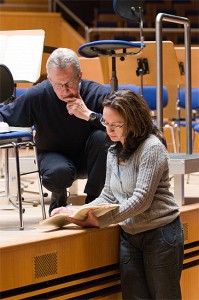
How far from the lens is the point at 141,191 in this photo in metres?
2.55

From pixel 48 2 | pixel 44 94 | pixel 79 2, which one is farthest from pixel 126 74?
pixel 79 2

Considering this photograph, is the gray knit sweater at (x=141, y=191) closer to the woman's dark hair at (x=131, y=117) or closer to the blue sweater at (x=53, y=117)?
the woman's dark hair at (x=131, y=117)

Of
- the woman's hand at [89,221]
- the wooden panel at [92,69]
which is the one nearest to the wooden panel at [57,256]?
the woman's hand at [89,221]

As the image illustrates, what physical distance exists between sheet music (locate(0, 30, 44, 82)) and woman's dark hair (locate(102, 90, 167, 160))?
3.87 feet

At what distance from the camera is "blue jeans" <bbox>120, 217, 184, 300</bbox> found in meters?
2.63

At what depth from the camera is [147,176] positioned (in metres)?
2.56

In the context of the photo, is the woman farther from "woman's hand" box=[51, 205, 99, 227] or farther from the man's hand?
the man's hand

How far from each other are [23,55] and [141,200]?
59.8 inches

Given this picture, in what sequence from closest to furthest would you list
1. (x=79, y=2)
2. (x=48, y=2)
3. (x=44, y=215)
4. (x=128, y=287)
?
(x=128, y=287)
(x=44, y=215)
(x=48, y=2)
(x=79, y=2)

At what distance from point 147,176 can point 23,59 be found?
147cm

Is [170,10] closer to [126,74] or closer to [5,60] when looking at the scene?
[126,74]

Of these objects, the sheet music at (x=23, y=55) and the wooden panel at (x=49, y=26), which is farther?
the wooden panel at (x=49, y=26)

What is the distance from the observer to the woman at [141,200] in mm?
2574

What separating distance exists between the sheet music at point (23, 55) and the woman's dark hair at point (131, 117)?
46.4 inches
